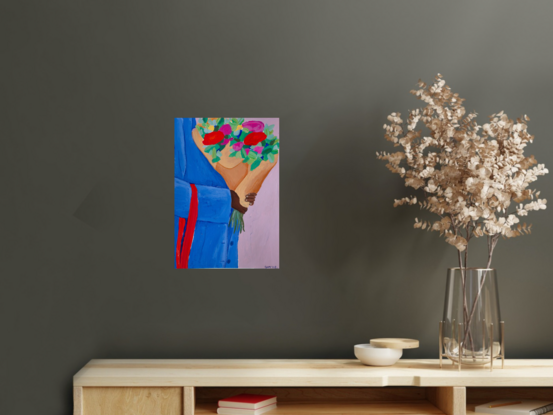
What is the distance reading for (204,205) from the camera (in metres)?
2.58

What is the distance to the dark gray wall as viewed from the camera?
2559 millimetres

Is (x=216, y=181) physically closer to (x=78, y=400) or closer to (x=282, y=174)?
(x=282, y=174)

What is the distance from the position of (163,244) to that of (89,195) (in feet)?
1.38

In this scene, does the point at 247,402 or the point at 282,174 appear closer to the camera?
the point at 247,402

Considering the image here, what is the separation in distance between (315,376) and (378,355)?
0.33 metres

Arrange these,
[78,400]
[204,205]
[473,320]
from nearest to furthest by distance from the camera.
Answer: [78,400] < [473,320] < [204,205]

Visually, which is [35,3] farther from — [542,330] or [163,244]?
[542,330]

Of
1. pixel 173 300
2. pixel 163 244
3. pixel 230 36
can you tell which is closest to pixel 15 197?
pixel 163 244

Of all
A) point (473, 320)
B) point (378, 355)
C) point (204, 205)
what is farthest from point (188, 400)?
point (473, 320)

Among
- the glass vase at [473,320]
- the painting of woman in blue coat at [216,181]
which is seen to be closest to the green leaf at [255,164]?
the painting of woman in blue coat at [216,181]

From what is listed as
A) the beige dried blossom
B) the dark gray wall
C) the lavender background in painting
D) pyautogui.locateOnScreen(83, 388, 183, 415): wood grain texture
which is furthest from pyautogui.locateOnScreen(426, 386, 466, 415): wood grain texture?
pyautogui.locateOnScreen(83, 388, 183, 415): wood grain texture

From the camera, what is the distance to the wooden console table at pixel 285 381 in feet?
6.84

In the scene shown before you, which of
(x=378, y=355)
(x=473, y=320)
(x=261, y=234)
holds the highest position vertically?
(x=261, y=234)

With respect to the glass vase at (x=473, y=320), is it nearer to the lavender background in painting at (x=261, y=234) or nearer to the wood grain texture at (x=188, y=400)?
the lavender background in painting at (x=261, y=234)
